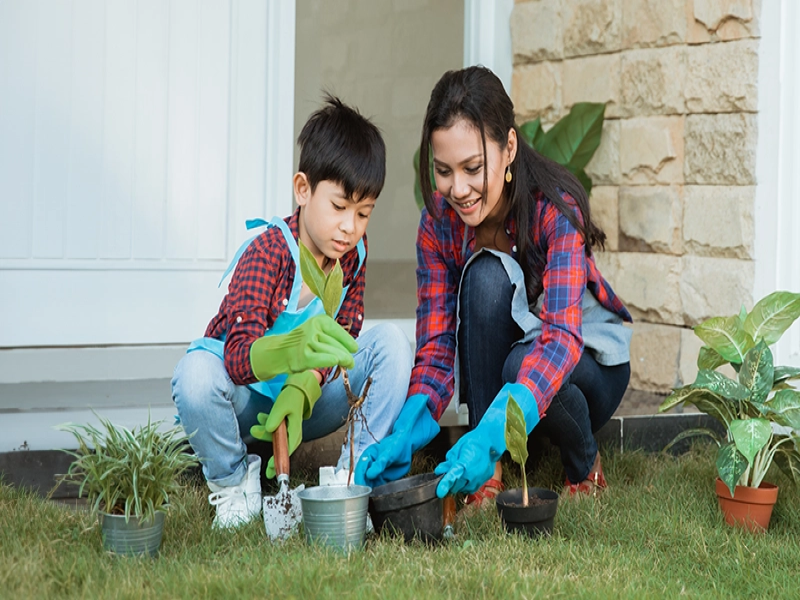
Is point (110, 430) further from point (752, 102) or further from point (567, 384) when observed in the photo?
point (752, 102)

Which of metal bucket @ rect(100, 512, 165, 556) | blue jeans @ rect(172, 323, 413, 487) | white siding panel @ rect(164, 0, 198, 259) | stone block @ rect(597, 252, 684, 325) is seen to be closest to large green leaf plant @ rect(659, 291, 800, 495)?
blue jeans @ rect(172, 323, 413, 487)

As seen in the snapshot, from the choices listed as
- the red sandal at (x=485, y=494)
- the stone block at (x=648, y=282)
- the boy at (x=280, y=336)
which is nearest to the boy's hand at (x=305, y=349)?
the boy at (x=280, y=336)

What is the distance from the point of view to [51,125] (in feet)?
10.6

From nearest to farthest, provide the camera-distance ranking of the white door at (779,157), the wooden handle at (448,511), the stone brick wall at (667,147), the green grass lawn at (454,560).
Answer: the green grass lawn at (454,560) < the wooden handle at (448,511) < the white door at (779,157) < the stone brick wall at (667,147)

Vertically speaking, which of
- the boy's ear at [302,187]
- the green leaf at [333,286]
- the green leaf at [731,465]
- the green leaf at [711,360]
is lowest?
the green leaf at [731,465]

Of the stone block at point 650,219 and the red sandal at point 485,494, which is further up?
the stone block at point 650,219

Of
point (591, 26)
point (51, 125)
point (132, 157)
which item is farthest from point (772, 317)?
point (51, 125)

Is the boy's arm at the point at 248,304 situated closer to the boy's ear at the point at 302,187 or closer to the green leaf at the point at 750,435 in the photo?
the boy's ear at the point at 302,187

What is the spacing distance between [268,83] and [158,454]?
206 centimetres

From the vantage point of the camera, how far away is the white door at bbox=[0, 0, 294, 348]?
3174 mm

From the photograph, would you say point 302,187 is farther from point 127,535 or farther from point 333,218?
point 127,535

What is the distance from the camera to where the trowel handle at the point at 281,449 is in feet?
6.31

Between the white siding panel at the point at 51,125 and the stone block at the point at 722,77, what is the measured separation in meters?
2.21

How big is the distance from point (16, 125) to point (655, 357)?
2.45m
